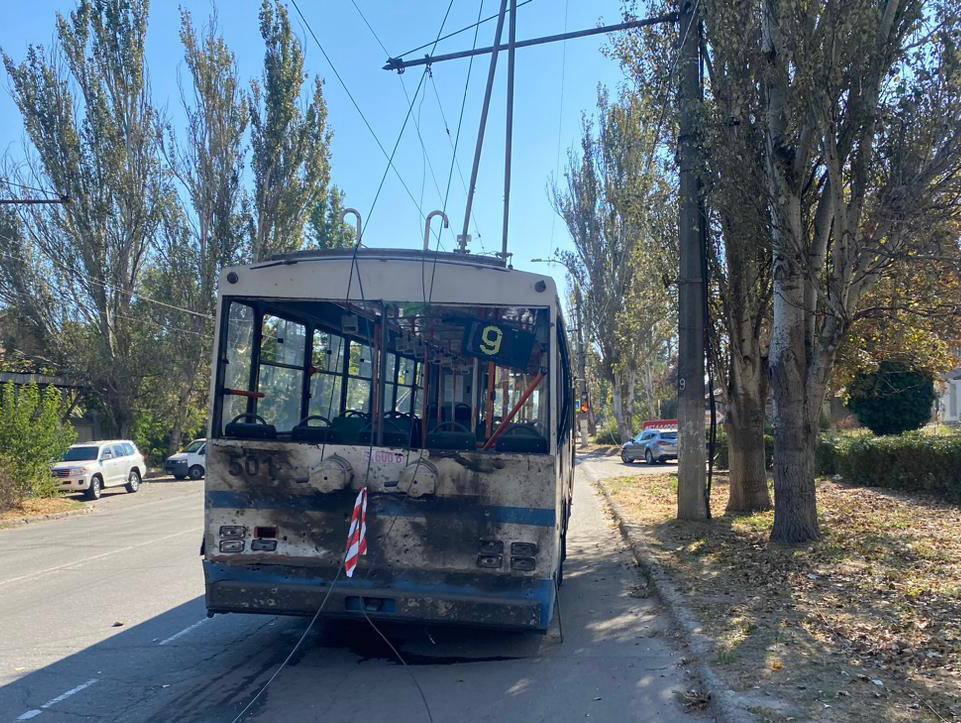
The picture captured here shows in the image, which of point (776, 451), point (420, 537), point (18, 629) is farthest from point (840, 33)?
point (18, 629)

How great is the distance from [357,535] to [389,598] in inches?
20.4

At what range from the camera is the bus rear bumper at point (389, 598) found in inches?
241

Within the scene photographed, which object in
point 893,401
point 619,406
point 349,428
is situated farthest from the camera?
point 619,406

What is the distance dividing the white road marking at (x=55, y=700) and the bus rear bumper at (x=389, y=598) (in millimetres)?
1013

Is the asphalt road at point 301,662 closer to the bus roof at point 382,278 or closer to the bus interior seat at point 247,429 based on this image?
the bus interior seat at point 247,429

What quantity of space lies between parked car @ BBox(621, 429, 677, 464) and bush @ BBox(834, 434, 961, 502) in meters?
15.8

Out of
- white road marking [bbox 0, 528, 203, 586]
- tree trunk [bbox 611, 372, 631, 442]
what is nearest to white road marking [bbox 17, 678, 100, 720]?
white road marking [bbox 0, 528, 203, 586]

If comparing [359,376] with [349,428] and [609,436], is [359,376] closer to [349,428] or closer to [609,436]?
[349,428]

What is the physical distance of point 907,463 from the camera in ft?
50.6

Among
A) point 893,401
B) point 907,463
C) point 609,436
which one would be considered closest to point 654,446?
point 893,401

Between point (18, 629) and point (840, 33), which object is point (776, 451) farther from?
point (18, 629)

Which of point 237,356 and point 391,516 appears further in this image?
point 237,356

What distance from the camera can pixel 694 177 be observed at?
12852 mm

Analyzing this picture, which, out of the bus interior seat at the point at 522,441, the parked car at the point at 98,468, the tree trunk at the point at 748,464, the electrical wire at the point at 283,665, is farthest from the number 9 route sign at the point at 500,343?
the parked car at the point at 98,468
